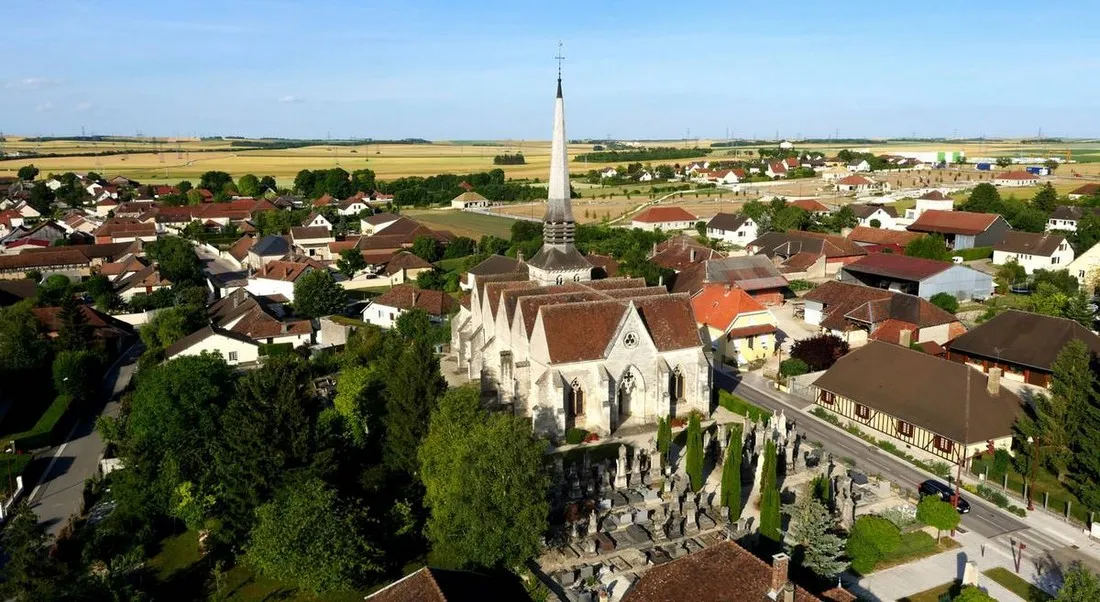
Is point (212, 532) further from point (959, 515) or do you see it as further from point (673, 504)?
point (959, 515)

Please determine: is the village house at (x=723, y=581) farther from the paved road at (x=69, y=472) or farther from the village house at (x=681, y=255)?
the village house at (x=681, y=255)

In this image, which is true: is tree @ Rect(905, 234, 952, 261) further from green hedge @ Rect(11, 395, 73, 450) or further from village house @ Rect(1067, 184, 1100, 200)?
green hedge @ Rect(11, 395, 73, 450)

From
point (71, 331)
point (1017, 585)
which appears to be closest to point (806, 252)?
point (1017, 585)

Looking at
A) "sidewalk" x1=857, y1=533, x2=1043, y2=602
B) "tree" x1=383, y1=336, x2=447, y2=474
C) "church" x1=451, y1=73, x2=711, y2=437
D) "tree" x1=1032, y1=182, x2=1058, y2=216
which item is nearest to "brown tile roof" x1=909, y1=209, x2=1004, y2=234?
"tree" x1=1032, y1=182, x2=1058, y2=216

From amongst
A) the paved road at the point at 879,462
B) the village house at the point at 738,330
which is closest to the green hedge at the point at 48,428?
the paved road at the point at 879,462

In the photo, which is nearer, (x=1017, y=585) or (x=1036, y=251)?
(x=1017, y=585)

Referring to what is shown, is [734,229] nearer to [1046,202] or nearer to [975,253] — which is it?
[975,253]
